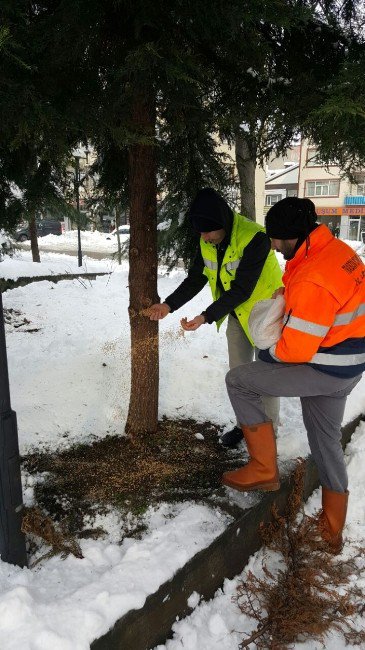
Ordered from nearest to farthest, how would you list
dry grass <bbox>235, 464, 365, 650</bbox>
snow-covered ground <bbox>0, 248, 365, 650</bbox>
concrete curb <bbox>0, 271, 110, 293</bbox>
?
1. snow-covered ground <bbox>0, 248, 365, 650</bbox>
2. dry grass <bbox>235, 464, 365, 650</bbox>
3. concrete curb <bbox>0, 271, 110, 293</bbox>

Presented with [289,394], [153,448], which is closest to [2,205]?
[153,448]

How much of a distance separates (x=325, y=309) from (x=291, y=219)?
51cm

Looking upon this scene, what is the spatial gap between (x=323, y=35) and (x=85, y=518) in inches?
135

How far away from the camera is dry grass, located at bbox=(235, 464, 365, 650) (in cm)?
225

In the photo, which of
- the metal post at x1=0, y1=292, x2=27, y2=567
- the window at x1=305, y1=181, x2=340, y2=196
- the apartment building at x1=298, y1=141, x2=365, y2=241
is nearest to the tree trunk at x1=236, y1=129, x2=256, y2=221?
the metal post at x1=0, y1=292, x2=27, y2=567

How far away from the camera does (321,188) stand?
37.3 m

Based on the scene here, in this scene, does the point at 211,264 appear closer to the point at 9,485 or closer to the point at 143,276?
the point at 143,276

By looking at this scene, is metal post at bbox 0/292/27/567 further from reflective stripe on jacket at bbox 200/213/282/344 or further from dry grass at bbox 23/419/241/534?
reflective stripe on jacket at bbox 200/213/282/344

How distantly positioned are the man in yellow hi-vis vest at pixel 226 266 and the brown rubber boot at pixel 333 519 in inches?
31.1

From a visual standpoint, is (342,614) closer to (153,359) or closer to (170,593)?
(170,593)

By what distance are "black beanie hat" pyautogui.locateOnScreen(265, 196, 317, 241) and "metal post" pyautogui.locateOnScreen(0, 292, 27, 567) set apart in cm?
145

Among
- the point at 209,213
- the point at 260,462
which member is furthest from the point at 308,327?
the point at 209,213

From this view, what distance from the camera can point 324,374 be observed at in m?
2.35

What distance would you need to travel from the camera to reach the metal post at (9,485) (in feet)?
6.34
